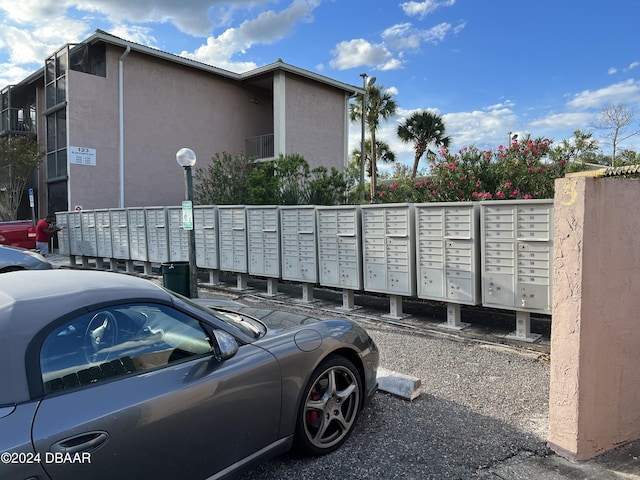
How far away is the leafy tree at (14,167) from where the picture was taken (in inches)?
705

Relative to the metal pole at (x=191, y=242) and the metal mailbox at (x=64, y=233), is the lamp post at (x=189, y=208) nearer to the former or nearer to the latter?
the metal pole at (x=191, y=242)

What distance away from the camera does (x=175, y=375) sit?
219 centimetres

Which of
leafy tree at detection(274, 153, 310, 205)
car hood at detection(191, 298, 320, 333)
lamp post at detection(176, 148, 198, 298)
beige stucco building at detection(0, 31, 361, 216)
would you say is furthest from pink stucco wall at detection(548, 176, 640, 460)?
beige stucco building at detection(0, 31, 361, 216)

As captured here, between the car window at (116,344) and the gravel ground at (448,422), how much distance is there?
99 centimetres

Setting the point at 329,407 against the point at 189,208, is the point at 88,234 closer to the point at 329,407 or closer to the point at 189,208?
the point at 189,208

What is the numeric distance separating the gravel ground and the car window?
3.24ft

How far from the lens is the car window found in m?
Result: 1.92

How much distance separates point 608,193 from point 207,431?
2830 millimetres

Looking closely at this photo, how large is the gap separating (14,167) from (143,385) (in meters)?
20.3

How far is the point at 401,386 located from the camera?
389cm

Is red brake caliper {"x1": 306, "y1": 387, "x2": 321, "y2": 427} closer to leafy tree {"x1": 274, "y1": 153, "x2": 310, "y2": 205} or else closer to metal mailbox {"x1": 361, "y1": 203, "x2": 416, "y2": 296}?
metal mailbox {"x1": 361, "y1": 203, "x2": 416, "y2": 296}

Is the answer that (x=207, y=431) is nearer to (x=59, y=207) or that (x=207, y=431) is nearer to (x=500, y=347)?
(x=500, y=347)

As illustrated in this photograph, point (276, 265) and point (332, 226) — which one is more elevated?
point (332, 226)

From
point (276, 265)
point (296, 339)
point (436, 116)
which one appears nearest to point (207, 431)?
point (296, 339)
